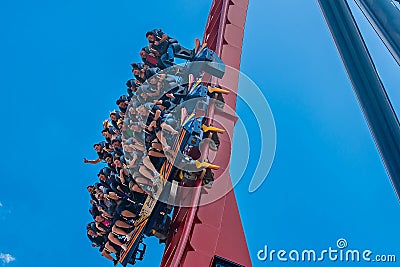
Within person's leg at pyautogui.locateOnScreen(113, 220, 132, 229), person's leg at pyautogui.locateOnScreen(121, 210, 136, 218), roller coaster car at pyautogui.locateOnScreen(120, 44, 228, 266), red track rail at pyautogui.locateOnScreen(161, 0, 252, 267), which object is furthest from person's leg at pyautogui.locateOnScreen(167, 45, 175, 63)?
person's leg at pyautogui.locateOnScreen(113, 220, 132, 229)

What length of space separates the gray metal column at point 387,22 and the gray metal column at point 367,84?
23cm

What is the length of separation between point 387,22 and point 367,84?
0.32 meters

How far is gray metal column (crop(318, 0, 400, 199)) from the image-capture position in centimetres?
133

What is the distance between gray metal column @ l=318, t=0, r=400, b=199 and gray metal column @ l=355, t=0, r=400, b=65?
23 centimetres

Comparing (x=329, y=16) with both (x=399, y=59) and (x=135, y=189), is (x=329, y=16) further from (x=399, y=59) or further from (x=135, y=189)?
(x=135, y=189)

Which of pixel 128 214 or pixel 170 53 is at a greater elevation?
pixel 170 53

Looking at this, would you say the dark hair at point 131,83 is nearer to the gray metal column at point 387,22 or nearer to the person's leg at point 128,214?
the person's leg at point 128,214

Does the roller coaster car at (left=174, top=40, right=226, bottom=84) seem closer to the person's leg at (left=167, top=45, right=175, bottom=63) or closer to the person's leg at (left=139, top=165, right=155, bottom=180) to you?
the person's leg at (left=167, top=45, right=175, bottom=63)

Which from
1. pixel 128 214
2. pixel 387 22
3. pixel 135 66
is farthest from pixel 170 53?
pixel 387 22

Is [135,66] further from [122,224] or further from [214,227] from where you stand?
[214,227]

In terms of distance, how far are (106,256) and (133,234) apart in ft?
4.22

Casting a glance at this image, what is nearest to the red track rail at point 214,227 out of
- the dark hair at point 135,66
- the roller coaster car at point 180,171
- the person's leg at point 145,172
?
the roller coaster car at point 180,171

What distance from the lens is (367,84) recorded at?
1.50 m

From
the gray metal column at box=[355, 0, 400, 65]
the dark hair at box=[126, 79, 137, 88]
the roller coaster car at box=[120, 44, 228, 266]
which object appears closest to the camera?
the gray metal column at box=[355, 0, 400, 65]
